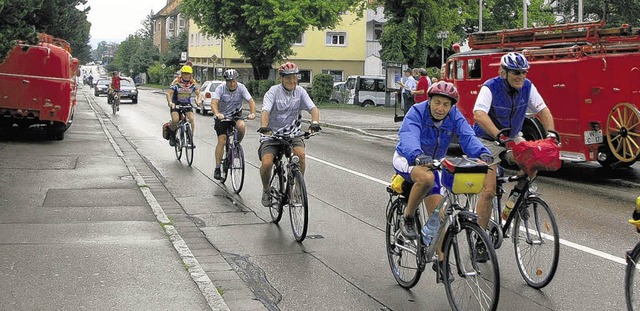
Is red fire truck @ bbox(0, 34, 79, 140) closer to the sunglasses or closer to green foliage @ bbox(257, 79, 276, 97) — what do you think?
the sunglasses

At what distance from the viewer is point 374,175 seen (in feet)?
44.9

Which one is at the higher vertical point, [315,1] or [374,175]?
[315,1]

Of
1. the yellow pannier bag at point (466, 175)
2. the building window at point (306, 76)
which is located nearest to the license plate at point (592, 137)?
the yellow pannier bag at point (466, 175)

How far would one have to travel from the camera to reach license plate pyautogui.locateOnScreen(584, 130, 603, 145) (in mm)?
13445

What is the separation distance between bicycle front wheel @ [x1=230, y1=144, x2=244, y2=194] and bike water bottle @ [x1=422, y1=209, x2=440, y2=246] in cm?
599

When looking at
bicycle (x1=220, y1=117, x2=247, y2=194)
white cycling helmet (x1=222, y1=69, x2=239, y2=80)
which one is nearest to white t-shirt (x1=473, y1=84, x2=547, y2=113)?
bicycle (x1=220, y1=117, x2=247, y2=194)

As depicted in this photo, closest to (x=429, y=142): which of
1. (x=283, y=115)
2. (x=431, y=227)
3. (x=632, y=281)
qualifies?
(x=431, y=227)

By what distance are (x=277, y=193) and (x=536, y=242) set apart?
344 centimetres

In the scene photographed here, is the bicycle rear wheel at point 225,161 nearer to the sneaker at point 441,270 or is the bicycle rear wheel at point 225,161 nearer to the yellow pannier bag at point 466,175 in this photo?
the sneaker at point 441,270

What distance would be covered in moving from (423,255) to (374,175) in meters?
7.99

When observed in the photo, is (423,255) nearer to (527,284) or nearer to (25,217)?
(527,284)

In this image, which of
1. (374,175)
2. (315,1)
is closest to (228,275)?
(374,175)

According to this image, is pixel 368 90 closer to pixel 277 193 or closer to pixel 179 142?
pixel 179 142

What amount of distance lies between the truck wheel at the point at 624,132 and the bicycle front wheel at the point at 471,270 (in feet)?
27.9
